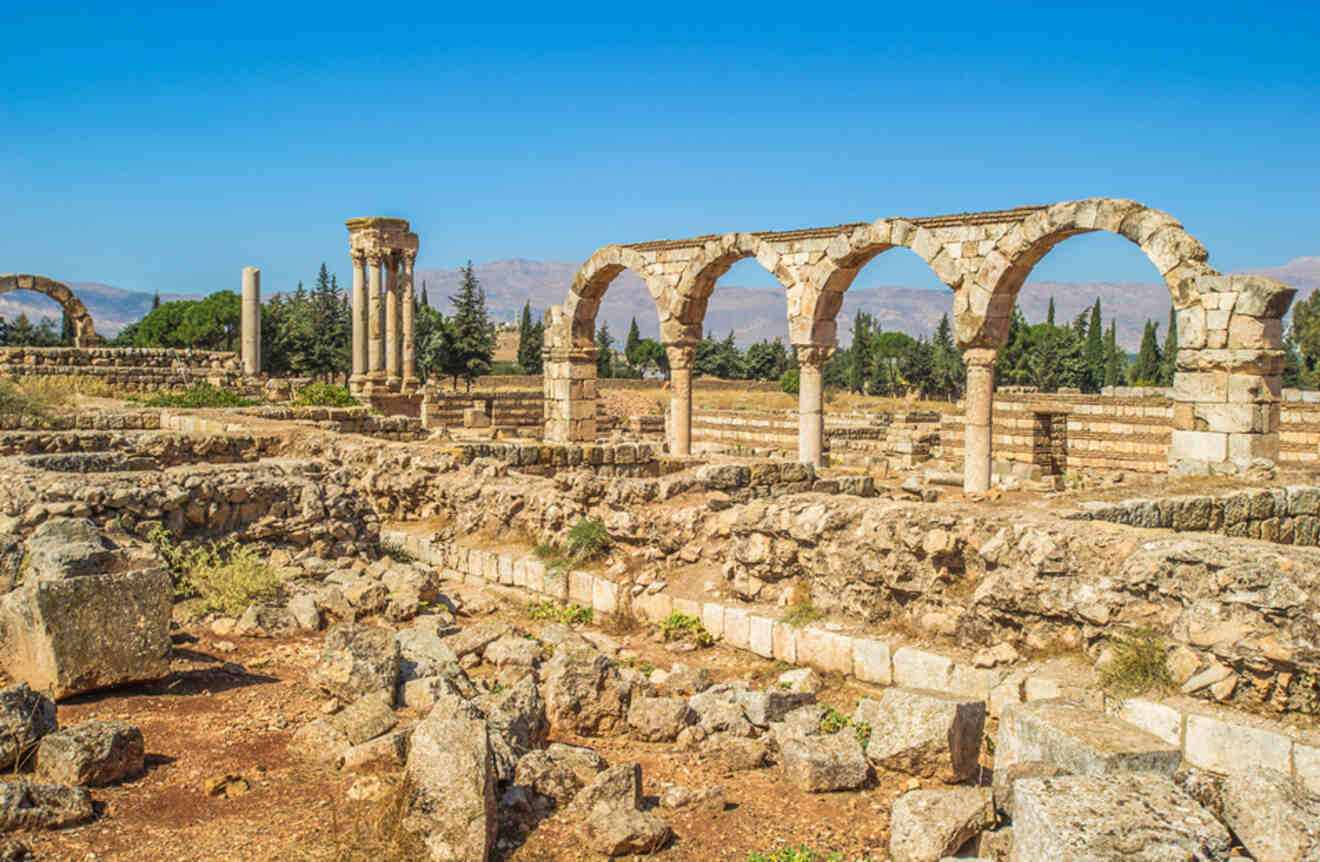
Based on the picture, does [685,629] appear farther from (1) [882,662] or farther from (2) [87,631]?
(2) [87,631]

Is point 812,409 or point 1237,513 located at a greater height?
point 812,409

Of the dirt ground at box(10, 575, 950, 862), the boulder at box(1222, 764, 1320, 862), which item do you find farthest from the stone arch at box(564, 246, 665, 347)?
the boulder at box(1222, 764, 1320, 862)

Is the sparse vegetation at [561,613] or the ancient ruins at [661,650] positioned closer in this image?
the ancient ruins at [661,650]

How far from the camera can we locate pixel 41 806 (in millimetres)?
3766

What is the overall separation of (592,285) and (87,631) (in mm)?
15585

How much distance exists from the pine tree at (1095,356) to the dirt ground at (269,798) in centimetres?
6190

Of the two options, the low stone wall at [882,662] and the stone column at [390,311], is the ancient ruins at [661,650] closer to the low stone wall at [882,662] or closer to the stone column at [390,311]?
the low stone wall at [882,662]

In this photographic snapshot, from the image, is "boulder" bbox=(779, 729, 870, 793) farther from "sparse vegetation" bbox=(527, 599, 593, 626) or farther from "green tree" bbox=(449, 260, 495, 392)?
"green tree" bbox=(449, 260, 495, 392)

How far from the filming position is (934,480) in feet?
59.9

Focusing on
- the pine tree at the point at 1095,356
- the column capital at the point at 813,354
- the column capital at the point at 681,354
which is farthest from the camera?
the pine tree at the point at 1095,356

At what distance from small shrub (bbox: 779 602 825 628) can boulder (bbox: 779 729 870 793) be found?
2.73 m

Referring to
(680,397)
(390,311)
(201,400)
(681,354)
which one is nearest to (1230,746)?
(681,354)

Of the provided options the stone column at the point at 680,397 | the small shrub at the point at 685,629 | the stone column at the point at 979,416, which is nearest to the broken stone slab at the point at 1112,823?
the small shrub at the point at 685,629

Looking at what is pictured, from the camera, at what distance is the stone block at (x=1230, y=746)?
5.21 metres
